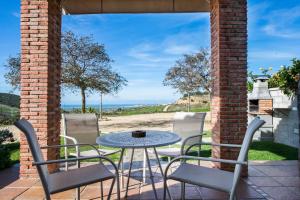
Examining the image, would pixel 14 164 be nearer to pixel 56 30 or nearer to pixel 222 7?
pixel 56 30

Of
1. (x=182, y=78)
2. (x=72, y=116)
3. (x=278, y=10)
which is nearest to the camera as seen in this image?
(x=72, y=116)

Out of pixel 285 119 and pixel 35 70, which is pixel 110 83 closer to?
pixel 285 119

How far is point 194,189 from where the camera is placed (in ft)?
11.7

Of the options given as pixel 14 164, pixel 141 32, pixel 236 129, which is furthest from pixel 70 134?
pixel 141 32

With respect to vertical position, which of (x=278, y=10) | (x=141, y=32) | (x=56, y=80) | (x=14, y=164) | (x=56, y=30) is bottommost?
(x=14, y=164)

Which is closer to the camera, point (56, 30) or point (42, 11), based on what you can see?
point (42, 11)

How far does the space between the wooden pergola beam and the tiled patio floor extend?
3.11m

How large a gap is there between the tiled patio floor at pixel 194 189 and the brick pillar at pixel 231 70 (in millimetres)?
603

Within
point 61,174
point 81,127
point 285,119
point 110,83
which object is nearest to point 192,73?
point 110,83

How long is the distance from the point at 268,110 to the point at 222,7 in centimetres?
484

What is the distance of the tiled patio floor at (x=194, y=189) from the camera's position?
3318 mm

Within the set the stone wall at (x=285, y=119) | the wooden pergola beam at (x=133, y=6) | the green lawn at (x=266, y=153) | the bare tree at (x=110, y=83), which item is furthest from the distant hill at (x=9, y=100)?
the stone wall at (x=285, y=119)

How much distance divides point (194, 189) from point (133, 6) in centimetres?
351

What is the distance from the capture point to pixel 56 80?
4.45 metres
